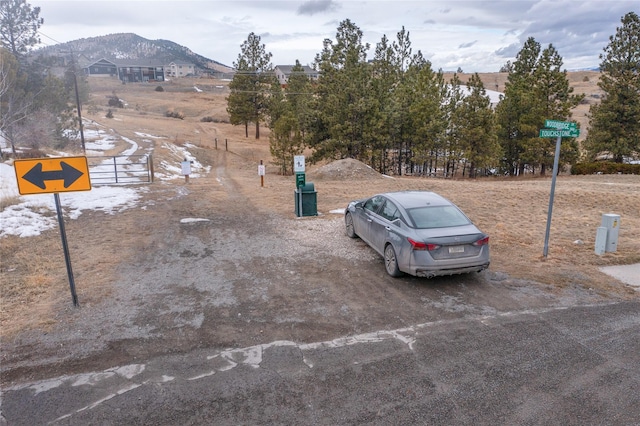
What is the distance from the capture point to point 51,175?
623cm

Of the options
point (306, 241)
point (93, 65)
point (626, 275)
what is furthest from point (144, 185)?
point (93, 65)

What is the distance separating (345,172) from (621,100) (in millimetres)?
21349

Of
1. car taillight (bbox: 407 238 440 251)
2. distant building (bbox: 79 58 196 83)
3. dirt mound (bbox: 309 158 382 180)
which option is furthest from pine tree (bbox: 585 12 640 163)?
distant building (bbox: 79 58 196 83)

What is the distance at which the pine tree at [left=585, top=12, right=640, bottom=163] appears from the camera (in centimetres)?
2861

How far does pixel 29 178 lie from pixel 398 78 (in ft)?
110

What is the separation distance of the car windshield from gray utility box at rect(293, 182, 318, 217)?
16.6 ft

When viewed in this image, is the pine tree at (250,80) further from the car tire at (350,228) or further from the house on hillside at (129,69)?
the house on hillside at (129,69)

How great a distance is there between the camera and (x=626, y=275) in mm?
8203

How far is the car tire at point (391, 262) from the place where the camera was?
7.85 meters

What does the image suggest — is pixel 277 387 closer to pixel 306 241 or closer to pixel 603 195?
pixel 306 241

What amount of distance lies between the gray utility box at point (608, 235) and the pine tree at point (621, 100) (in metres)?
25.3

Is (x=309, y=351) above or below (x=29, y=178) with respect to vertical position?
below

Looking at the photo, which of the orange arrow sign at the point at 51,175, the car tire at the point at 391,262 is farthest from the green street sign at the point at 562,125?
the orange arrow sign at the point at 51,175

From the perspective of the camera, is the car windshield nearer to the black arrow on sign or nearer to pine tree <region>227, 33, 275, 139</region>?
the black arrow on sign
